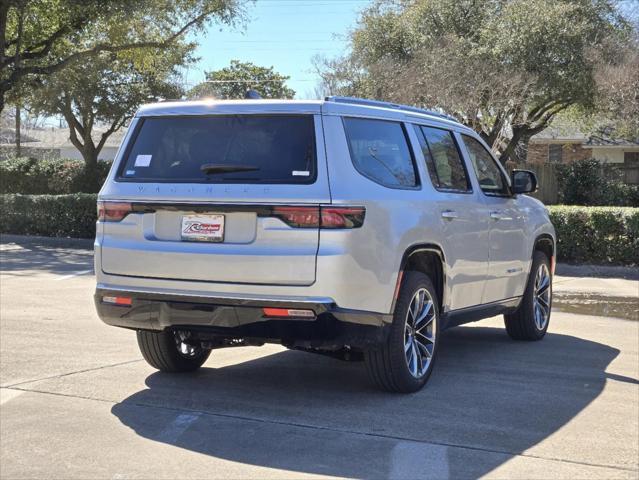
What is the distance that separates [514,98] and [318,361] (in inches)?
775

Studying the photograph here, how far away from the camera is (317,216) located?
5230mm

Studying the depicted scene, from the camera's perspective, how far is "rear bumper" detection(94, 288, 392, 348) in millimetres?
5273

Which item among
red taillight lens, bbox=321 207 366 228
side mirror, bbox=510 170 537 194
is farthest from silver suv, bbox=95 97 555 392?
side mirror, bbox=510 170 537 194

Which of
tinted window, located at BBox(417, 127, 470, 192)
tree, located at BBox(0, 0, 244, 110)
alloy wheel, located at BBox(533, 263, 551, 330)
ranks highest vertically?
tree, located at BBox(0, 0, 244, 110)

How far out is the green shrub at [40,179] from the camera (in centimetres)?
3108

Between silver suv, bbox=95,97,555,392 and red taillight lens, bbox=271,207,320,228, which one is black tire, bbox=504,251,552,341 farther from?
red taillight lens, bbox=271,207,320,228

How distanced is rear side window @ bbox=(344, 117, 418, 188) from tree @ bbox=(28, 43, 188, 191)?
24709mm

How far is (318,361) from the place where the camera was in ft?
23.8

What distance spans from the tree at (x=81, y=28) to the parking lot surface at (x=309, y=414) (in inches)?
632

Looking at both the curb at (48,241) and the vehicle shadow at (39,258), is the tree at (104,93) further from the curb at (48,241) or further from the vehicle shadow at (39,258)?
the vehicle shadow at (39,258)

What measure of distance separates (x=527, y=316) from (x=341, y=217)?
3508 mm

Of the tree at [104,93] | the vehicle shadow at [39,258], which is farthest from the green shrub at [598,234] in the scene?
the tree at [104,93]

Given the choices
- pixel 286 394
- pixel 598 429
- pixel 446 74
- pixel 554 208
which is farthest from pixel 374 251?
pixel 446 74

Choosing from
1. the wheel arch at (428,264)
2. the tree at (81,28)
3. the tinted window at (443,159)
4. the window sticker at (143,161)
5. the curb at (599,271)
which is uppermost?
the tree at (81,28)
